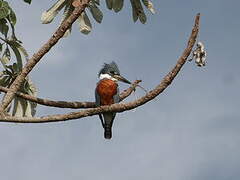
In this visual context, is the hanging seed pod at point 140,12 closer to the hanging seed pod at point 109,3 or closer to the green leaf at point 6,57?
the hanging seed pod at point 109,3

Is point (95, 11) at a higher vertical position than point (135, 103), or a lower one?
higher

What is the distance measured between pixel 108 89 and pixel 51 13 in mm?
1807

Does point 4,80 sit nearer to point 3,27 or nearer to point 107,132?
point 3,27

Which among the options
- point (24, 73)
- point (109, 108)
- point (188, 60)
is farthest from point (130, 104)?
point (24, 73)

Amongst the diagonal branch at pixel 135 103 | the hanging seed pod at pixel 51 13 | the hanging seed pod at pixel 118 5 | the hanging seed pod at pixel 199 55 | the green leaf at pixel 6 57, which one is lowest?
the diagonal branch at pixel 135 103

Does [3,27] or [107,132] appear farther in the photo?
[107,132]

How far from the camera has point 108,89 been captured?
9.29 metres

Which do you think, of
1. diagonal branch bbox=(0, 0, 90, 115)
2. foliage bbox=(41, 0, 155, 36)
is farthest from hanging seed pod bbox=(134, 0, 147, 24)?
diagonal branch bbox=(0, 0, 90, 115)

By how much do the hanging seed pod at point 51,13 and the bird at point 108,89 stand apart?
5.21ft

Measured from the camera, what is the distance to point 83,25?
27.0 ft

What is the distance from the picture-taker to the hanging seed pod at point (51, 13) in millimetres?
7941

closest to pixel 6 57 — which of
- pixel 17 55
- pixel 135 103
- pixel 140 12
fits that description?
pixel 17 55

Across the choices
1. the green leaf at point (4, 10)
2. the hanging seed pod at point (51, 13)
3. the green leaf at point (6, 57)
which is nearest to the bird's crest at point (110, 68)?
the hanging seed pod at point (51, 13)

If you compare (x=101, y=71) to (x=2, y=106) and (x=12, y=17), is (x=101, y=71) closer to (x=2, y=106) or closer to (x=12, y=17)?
(x=12, y=17)
